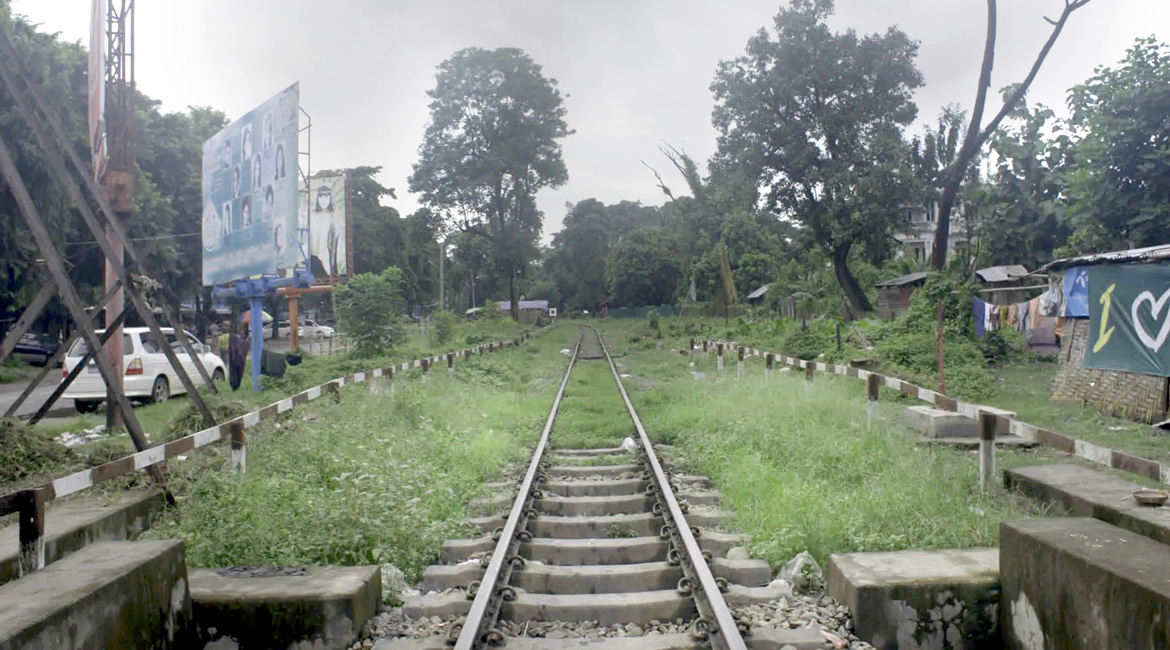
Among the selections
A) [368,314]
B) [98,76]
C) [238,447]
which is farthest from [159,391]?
[238,447]

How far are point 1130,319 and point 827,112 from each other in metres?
21.7

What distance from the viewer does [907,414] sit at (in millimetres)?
10359

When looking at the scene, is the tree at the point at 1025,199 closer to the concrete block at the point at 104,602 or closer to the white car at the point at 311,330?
the concrete block at the point at 104,602

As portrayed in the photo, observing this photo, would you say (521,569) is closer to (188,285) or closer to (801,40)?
(801,40)

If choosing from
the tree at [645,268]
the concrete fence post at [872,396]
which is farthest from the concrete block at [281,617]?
the tree at [645,268]

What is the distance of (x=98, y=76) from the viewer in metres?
11.3

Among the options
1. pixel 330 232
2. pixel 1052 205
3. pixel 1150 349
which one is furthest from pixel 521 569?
pixel 1052 205

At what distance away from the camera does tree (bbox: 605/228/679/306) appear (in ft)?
258

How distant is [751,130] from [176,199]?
75.8 feet

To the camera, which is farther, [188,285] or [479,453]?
[188,285]

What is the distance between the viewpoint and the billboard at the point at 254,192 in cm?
1462

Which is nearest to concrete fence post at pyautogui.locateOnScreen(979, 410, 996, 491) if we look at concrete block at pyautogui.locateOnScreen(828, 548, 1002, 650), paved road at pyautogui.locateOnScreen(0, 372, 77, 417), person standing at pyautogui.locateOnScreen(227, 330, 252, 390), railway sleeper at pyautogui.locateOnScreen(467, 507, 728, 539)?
railway sleeper at pyautogui.locateOnScreen(467, 507, 728, 539)

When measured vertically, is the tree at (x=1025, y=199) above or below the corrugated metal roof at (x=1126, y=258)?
above

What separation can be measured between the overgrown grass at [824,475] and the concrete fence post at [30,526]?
3.90 m
